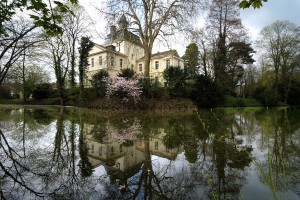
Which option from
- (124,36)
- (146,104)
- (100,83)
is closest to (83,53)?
(100,83)

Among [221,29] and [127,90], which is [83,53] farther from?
[221,29]

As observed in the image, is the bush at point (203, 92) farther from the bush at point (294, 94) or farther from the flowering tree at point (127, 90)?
the bush at point (294, 94)

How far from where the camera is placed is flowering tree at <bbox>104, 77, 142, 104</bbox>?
1821cm

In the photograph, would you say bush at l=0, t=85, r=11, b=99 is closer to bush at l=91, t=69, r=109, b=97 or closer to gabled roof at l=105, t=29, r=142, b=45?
bush at l=91, t=69, r=109, b=97

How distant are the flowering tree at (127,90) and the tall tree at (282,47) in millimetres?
24132

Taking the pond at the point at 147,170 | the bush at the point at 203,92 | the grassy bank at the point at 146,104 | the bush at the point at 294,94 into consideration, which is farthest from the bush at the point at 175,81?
the bush at the point at 294,94

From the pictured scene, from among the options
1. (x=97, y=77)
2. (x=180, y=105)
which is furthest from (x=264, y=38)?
(x=97, y=77)

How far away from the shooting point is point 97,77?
2166cm

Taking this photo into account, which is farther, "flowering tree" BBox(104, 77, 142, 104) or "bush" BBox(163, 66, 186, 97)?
"bush" BBox(163, 66, 186, 97)

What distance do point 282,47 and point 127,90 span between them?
26.1 metres

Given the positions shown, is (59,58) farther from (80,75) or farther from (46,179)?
(46,179)

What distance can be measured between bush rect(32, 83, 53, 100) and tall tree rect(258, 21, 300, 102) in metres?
37.5

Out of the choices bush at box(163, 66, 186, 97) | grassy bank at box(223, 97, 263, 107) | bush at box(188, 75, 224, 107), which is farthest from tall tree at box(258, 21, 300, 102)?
bush at box(163, 66, 186, 97)

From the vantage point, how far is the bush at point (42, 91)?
110ft
